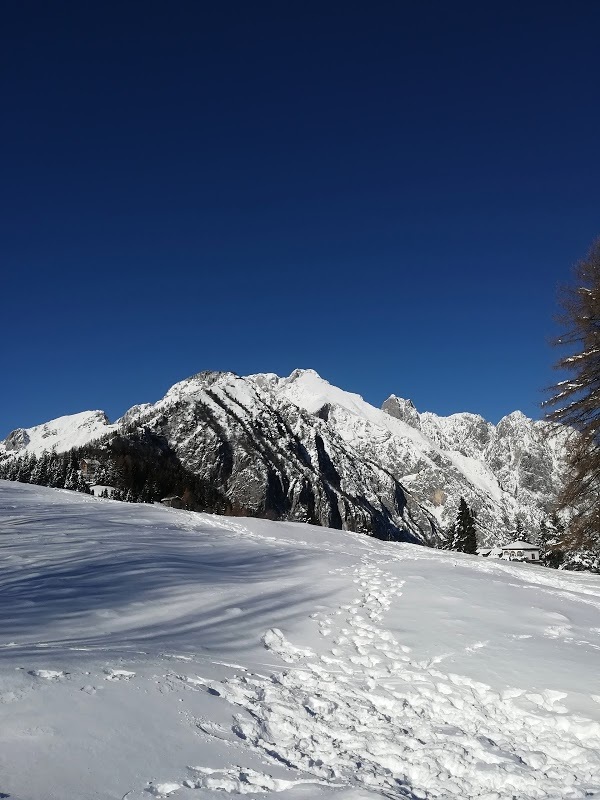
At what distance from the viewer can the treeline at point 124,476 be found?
310 feet

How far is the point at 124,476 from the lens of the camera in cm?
10438

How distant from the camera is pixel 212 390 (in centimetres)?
19875

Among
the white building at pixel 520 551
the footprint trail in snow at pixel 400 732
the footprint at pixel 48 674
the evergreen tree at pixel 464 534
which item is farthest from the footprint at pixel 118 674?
the white building at pixel 520 551

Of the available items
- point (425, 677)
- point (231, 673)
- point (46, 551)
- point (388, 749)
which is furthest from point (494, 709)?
point (46, 551)

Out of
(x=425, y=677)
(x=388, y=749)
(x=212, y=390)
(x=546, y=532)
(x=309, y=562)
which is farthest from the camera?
(x=212, y=390)

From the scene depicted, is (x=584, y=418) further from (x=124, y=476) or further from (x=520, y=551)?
(x=124, y=476)

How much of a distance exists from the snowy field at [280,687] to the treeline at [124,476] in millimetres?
77677

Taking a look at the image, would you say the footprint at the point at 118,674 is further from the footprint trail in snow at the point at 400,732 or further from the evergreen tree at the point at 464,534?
the evergreen tree at the point at 464,534

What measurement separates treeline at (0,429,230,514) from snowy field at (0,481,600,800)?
77677 millimetres

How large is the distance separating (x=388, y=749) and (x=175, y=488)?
10828 centimetres

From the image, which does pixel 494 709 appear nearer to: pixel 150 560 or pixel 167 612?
pixel 167 612

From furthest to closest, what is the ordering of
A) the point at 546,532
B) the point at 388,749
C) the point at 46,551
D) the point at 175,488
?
1. the point at 175,488
2. the point at 546,532
3. the point at 46,551
4. the point at 388,749

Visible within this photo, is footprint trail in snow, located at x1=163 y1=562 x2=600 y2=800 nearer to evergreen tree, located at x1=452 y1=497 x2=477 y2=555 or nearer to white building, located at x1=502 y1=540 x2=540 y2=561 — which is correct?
evergreen tree, located at x1=452 y1=497 x2=477 y2=555

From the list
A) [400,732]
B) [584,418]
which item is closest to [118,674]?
[400,732]
